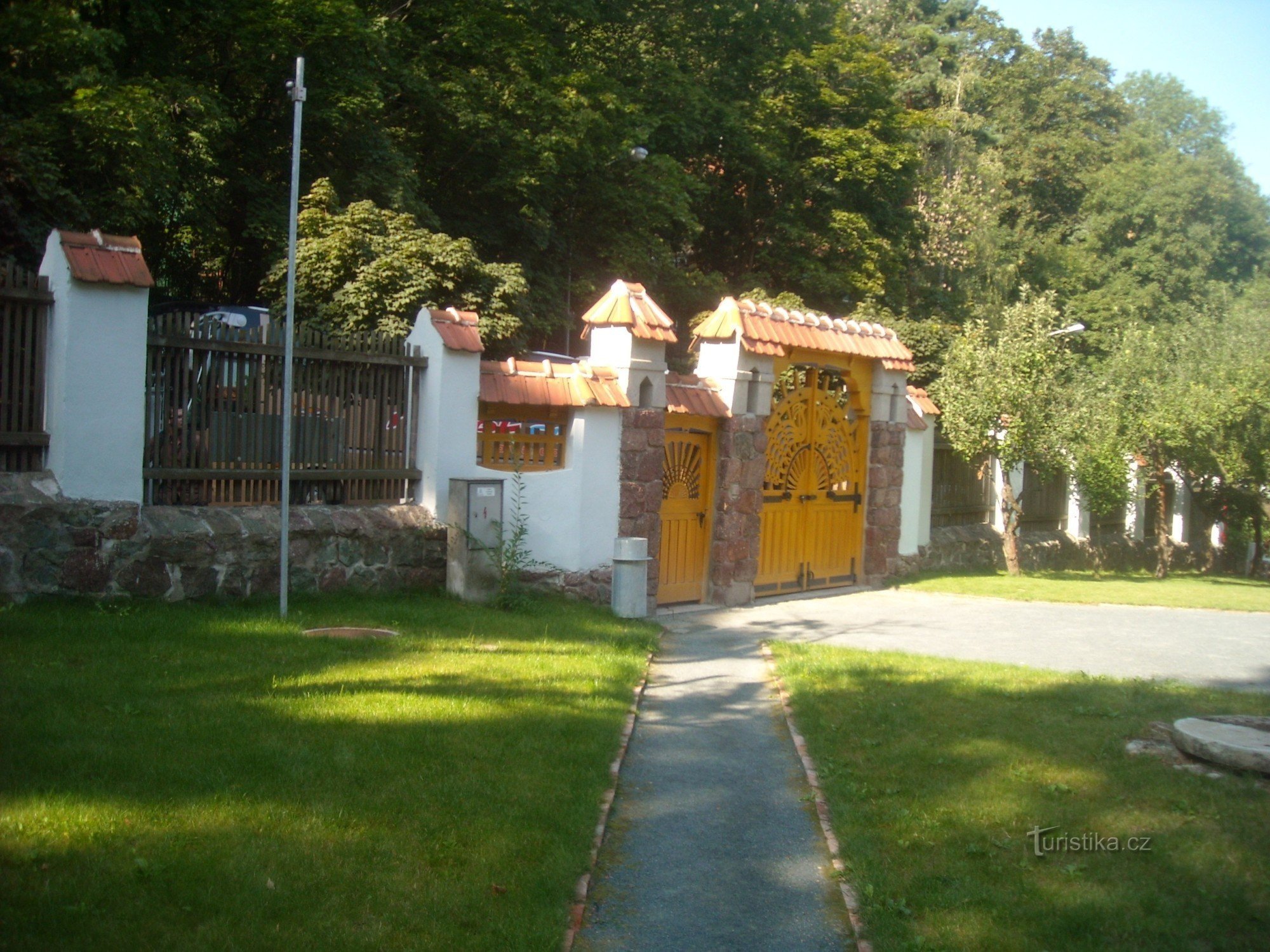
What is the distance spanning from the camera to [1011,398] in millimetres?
18578

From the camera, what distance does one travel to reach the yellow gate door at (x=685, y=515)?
1271cm

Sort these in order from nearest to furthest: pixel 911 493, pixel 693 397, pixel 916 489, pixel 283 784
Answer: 1. pixel 283 784
2. pixel 693 397
3. pixel 911 493
4. pixel 916 489

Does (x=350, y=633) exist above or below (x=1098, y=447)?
below

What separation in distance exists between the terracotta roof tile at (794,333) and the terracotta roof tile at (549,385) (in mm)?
1926

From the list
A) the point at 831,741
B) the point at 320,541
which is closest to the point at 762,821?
the point at 831,741

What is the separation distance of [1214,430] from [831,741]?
58.8 feet

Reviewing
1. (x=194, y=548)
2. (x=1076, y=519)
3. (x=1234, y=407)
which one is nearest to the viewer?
(x=194, y=548)

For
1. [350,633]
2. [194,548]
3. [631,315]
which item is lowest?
[350,633]

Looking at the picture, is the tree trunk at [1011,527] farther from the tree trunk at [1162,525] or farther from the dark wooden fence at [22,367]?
the dark wooden fence at [22,367]

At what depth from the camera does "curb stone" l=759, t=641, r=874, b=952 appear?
4.53 meters

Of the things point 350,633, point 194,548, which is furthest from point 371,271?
point 350,633

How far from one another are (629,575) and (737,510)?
6.94ft

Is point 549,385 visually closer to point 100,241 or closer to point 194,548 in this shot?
point 194,548

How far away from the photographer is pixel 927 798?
19.4 feet
